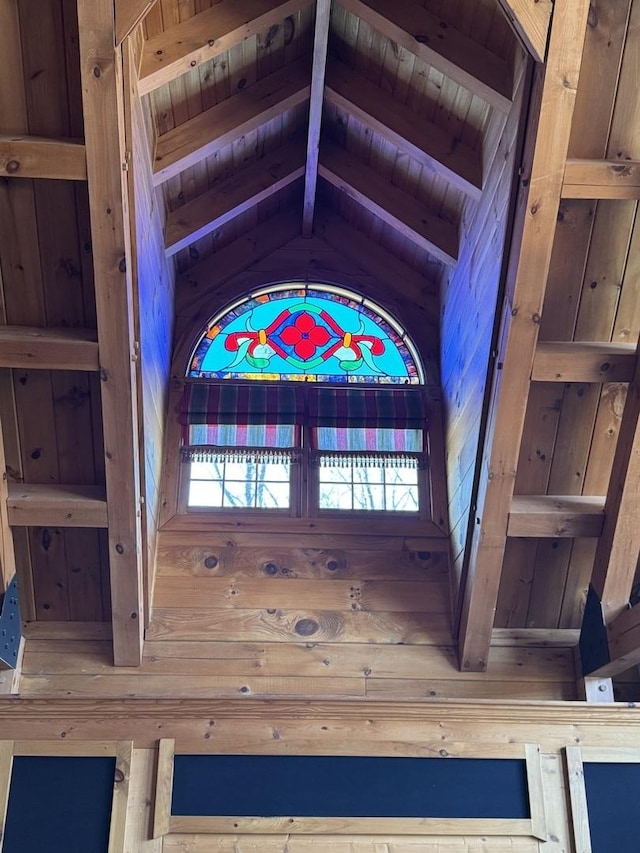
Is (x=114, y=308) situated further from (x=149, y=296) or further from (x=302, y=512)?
(x=302, y=512)

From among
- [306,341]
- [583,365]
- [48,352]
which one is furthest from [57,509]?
[583,365]

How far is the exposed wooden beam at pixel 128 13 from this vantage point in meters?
2.49

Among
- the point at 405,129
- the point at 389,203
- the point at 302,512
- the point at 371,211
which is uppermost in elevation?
the point at 371,211

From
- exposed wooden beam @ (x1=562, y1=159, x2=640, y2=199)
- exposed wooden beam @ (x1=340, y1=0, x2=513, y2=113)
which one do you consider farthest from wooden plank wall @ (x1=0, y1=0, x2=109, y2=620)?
exposed wooden beam @ (x1=562, y1=159, x2=640, y2=199)

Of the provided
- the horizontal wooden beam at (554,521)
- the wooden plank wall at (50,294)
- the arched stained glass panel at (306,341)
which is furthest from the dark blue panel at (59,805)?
the arched stained glass panel at (306,341)

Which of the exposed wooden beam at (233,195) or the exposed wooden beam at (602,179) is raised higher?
the exposed wooden beam at (233,195)

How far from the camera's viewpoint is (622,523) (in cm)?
330

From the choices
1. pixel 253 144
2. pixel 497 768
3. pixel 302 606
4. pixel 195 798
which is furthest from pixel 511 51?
pixel 195 798

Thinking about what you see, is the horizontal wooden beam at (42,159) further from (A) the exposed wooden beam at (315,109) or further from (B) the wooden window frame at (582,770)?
(B) the wooden window frame at (582,770)

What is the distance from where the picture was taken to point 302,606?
12.4 ft

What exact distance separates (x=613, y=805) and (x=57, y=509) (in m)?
2.48

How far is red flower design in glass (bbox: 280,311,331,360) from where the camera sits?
177 inches

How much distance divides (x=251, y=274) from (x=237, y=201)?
56 centimetres

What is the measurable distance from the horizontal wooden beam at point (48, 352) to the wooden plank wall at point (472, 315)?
1542mm
